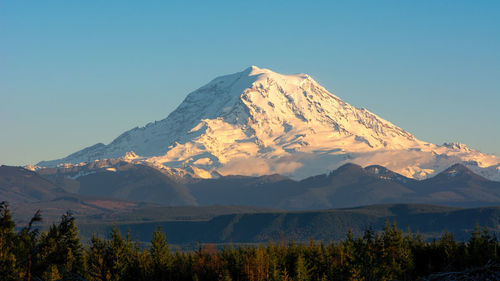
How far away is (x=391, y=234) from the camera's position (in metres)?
126

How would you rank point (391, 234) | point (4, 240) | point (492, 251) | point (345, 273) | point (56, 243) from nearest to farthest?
1. point (56, 243)
2. point (4, 240)
3. point (345, 273)
4. point (492, 251)
5. point (391, 234)

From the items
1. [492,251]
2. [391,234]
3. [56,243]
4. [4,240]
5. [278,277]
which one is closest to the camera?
[56,243]

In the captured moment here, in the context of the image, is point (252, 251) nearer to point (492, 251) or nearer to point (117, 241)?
point (117, 241)

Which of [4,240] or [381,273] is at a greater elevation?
[4,240]

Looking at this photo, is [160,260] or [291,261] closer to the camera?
[160,260]

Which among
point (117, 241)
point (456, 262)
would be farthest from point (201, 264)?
point (456, 262)

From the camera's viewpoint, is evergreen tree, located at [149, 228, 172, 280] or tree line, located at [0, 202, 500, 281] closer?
tree line, located at [0, 202, 500, 281]

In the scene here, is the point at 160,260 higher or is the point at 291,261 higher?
the point at 160,260

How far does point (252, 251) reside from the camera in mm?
130875

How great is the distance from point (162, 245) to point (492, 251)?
59.5m

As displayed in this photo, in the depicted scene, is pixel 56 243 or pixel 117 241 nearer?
pixel 56 243

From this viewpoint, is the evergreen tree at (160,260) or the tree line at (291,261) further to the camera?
the evergreen tree at (160,260)

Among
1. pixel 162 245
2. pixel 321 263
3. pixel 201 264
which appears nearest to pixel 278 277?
pixel 321 263

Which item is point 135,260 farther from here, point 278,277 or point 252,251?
point 278,277
